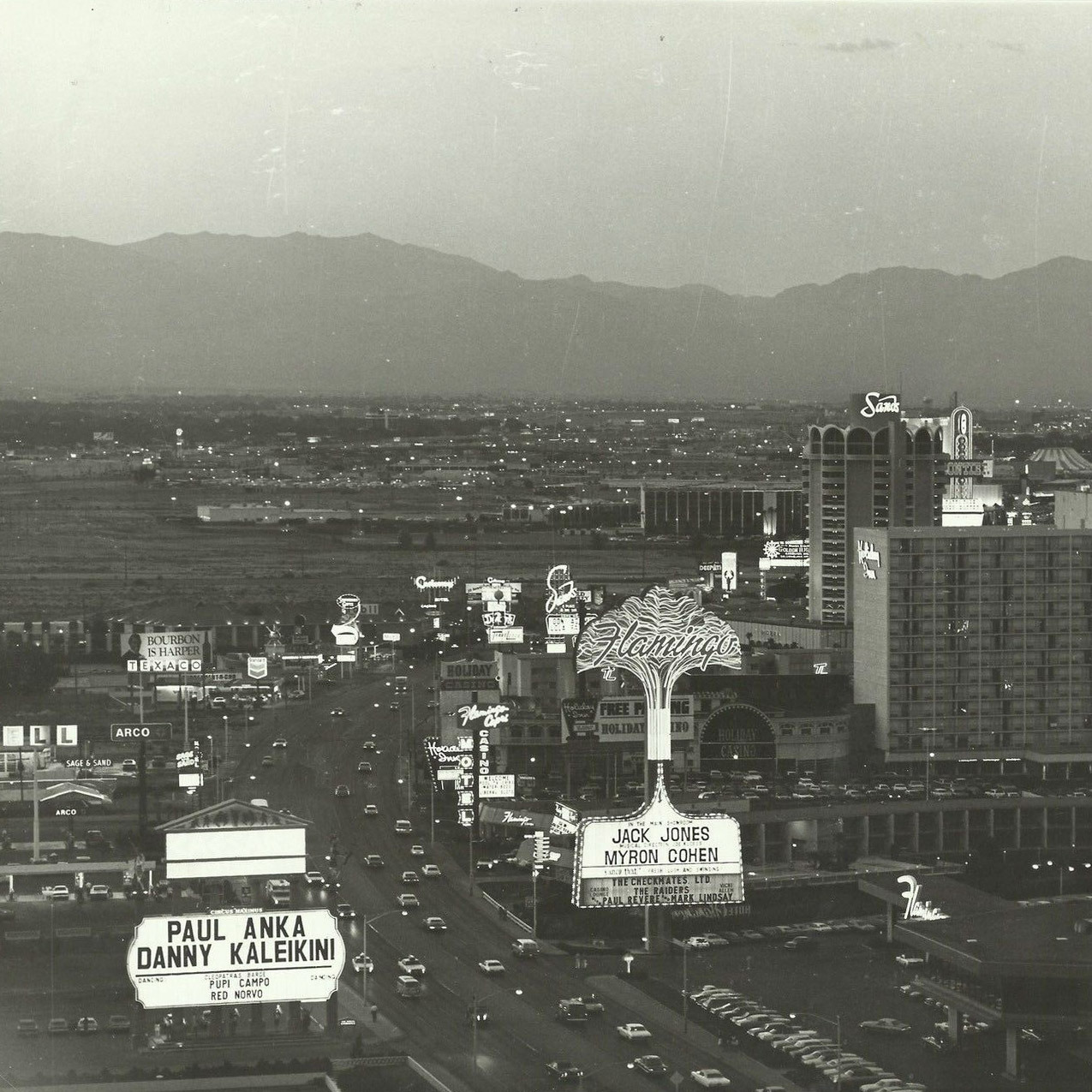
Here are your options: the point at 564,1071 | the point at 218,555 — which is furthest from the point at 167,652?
the point at 218,555

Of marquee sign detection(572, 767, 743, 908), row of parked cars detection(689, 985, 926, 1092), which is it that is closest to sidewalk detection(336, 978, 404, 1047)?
marquee sign detection(572, 767, 743, 908)

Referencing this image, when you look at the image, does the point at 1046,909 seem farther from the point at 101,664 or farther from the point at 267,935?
the point at 101,664

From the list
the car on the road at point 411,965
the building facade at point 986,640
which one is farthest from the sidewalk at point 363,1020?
the building facade at point 986,640

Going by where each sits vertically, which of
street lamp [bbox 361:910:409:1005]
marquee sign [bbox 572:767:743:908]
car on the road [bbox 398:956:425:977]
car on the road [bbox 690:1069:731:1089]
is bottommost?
car on the road [bbox 690:1069:731:1089]

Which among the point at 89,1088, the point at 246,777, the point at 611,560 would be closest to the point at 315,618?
the point at 611,560

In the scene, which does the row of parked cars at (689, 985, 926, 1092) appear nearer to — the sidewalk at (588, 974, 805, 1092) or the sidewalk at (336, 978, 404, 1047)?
the sidewalk at (588, 974, 805, 1092)

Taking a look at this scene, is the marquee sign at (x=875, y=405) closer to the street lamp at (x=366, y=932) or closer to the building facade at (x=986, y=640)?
the building facade at (x=986, y=640)
